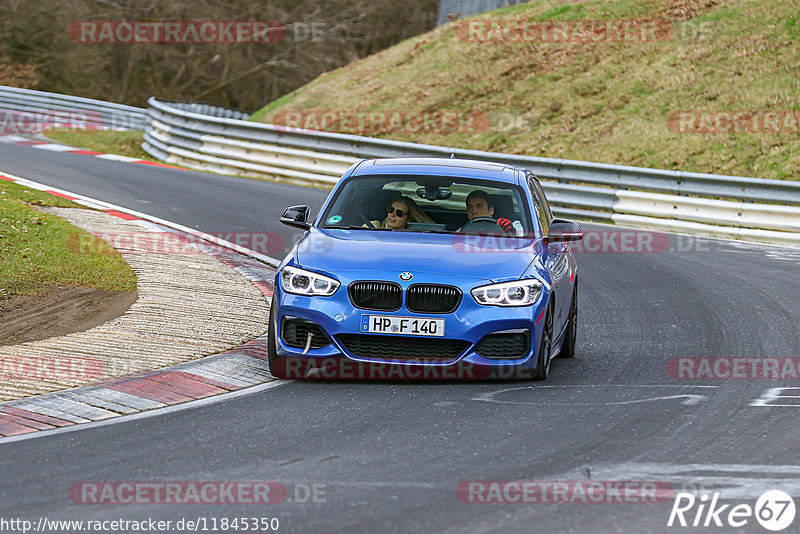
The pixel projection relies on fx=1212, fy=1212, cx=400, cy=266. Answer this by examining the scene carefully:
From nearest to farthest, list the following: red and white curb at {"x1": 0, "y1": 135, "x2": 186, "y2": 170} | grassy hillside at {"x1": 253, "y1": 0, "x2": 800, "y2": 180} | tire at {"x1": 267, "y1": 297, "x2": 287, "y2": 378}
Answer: tire at {"x1": 267, "y1": 297, "x2": 287, "y2": 378} < grassy hillside at {"x1": 253, "y1": 0, "x2": 800, "y2": 180} < red and white curb at {"x1": 0, "y1": 135, "x2": 186, "y2": 170}

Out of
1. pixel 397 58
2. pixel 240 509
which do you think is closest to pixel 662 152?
pixel 397 58

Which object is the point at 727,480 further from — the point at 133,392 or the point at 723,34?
the point at 723,34

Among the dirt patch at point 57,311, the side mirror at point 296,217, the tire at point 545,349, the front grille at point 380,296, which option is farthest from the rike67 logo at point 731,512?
the dirt patch at point 57,311

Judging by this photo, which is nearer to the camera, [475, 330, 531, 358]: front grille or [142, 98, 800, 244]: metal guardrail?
[475, 330, 531, 358]: front grille

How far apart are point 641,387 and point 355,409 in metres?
2.09

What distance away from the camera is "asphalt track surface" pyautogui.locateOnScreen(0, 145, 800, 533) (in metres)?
5.25

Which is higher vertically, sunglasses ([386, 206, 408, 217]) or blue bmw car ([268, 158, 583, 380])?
sunglasses ([386, 206, 408, 217])

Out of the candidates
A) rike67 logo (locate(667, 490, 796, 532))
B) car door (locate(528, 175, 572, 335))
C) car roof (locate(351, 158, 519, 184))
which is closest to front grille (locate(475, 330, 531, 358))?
car door (locate(528, 175, 572, 335))

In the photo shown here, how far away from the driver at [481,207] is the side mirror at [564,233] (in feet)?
1.05

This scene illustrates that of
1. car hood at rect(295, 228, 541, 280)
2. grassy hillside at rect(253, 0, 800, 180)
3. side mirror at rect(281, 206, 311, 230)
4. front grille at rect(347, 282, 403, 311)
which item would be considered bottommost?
front grille at rect(347, 282, 403, 311)

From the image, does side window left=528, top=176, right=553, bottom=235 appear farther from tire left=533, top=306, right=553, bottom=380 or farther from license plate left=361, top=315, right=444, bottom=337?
license plate left=361, top=315, right=444, bottom=337

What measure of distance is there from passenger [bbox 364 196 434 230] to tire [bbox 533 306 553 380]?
4.81 feet

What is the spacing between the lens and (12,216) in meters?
14.7

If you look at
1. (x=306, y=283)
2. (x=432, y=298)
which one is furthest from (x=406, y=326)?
(x=306, y=283)
